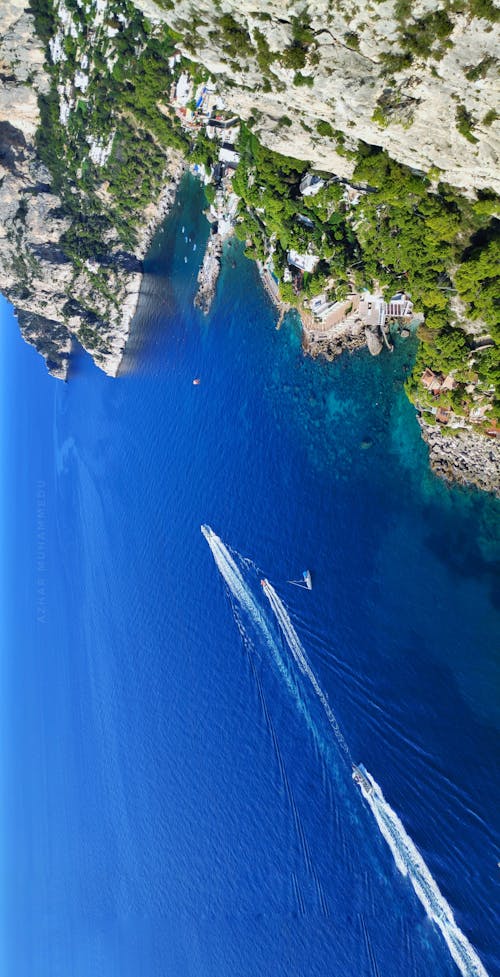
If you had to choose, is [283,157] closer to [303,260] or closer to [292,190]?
[292,190]

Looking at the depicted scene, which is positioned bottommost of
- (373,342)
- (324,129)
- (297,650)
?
(297,650)

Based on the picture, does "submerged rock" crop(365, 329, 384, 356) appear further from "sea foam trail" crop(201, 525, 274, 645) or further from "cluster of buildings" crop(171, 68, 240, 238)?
"sea foam trail" crop(201, 525, 274, 645)

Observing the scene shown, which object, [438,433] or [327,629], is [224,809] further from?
[438,433]

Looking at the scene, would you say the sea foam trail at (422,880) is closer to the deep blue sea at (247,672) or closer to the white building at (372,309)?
the deep blue sea at (247,672)

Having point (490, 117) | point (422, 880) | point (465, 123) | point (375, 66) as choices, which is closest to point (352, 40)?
point (375, 66)

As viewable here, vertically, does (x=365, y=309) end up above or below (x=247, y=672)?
above

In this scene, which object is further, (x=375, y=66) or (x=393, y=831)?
(x=393, y=831)

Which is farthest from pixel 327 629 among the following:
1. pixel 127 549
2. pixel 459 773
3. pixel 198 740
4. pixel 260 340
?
pixel 127 549
